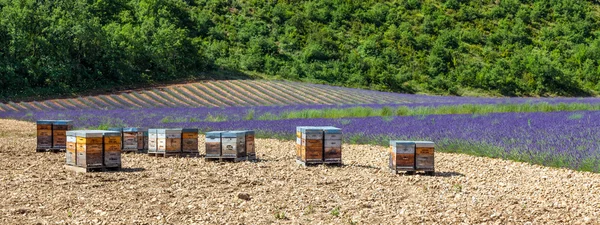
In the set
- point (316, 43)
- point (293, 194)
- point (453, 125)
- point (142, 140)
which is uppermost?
point (316, 43)

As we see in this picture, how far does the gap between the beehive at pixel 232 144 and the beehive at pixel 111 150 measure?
8.73 feet

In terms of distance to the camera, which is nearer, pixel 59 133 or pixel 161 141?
pixel 161 141

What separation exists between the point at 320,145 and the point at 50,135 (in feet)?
26.1

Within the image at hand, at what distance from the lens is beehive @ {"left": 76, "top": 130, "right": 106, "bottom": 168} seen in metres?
16.0

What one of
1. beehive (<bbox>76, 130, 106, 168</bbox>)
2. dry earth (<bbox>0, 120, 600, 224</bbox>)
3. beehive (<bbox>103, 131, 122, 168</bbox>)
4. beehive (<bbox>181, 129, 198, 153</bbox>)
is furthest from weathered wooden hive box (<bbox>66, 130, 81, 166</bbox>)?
beehive (<bbox>181, 129, 198, 153</bbox>)

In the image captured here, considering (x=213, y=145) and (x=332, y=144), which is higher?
(x=332, y=144)

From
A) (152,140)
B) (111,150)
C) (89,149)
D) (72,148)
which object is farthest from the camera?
(152,140)

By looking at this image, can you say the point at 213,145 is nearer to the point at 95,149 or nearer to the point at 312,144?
the point at 312,144

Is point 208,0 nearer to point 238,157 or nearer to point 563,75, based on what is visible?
point 563,75

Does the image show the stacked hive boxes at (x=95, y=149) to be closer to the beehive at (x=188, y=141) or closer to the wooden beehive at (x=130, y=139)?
the beehive at (x=188, y=141)

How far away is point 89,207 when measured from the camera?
1141 cm

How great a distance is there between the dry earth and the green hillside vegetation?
3096cm

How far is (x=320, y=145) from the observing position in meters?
17.2

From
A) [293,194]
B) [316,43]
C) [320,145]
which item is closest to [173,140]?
[320,145]
